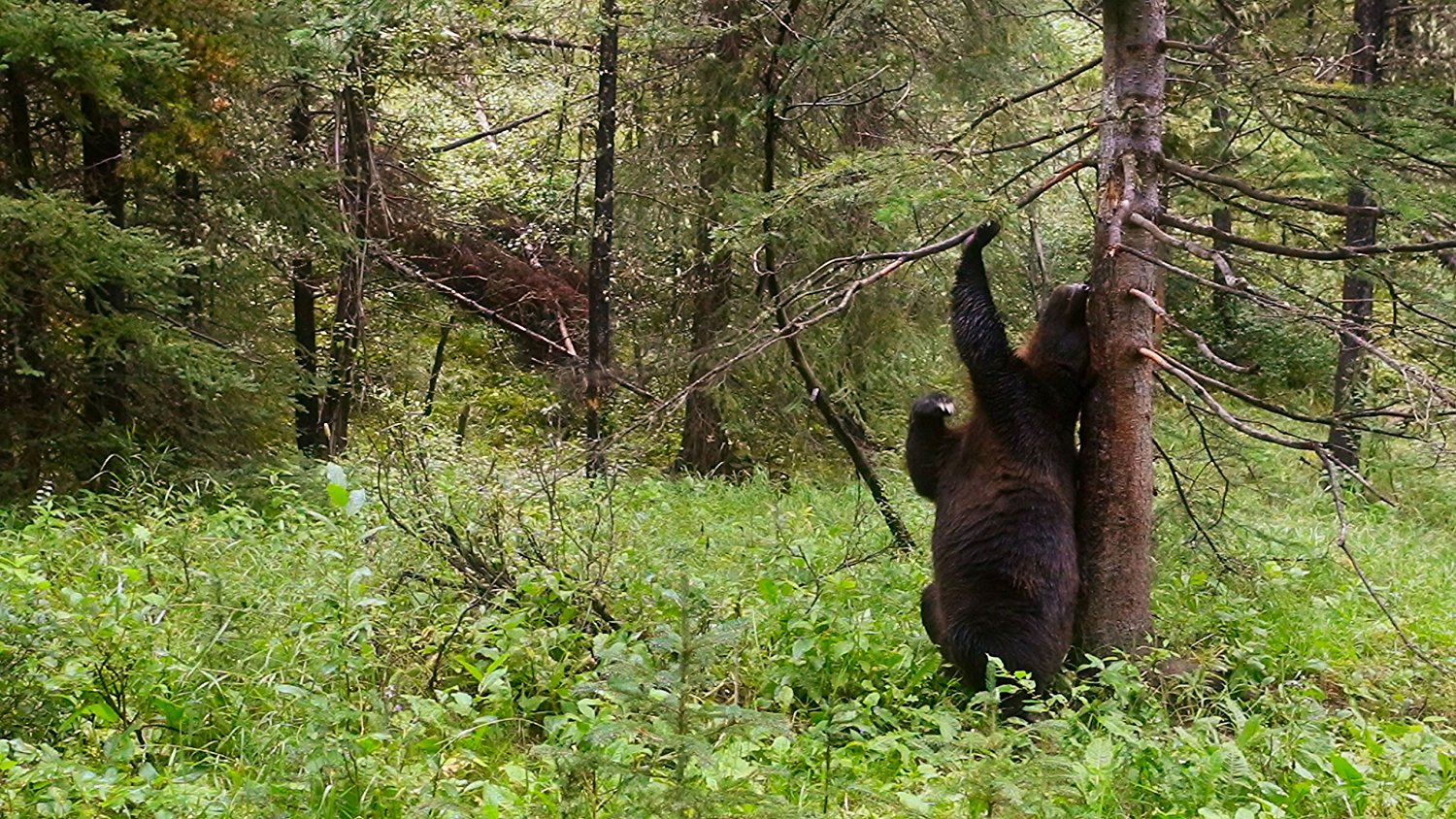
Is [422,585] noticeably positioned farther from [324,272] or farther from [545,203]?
[545,203]

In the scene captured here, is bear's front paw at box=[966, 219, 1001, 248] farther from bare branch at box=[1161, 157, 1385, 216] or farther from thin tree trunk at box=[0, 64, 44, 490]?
thin tree trunk at box=[0, 64, 44, 490]

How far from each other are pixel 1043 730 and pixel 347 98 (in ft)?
34.0

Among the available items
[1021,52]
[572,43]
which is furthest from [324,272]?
[1021,52]

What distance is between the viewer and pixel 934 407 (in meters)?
6.07

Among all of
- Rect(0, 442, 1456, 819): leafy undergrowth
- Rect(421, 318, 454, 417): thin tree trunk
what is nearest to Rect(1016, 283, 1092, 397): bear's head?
Rect(0, 442, 1456, 819): leafy undergrowth

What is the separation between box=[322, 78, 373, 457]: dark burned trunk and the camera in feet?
38.7

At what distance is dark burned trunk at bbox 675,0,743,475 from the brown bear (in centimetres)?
613

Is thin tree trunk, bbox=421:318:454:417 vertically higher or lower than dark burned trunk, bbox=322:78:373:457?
lower

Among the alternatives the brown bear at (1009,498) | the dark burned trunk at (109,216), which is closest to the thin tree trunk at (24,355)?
the dark burned trunk at (109,216)

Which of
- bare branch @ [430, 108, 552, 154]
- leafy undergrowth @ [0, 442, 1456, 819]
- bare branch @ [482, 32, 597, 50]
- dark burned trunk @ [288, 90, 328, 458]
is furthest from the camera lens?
bare branch @ [430, 108, 552, 154]

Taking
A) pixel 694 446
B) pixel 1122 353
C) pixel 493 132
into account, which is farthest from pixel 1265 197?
pixel 493 132

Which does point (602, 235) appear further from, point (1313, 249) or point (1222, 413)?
point (1222, 413)

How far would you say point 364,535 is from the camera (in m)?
5.57

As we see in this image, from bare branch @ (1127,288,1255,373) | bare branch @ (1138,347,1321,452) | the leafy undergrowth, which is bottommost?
the leafy undergrowth
